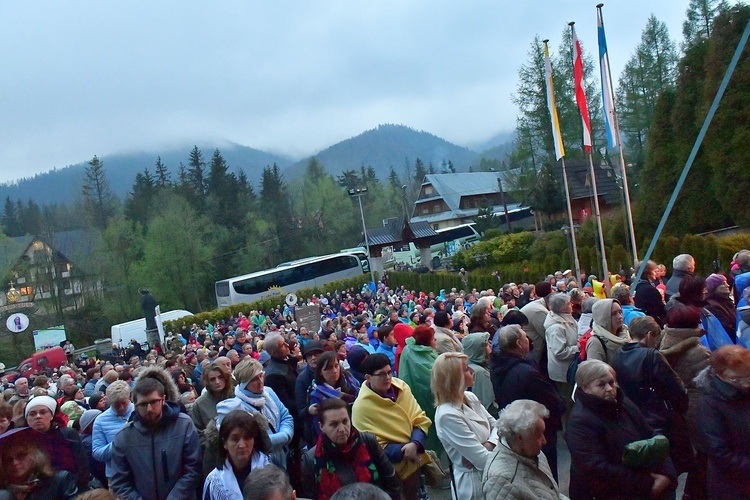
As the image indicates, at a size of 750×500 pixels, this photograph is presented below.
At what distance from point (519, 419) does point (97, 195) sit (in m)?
74.3

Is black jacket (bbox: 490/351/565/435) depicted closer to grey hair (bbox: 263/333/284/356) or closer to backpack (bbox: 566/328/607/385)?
backpack (bbox: 566/328/607/385)

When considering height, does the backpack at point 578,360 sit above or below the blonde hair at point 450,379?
below

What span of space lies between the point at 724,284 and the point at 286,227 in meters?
63.3

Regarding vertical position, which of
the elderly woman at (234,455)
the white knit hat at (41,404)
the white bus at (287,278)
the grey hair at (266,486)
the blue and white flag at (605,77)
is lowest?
the white bus at (287,278)

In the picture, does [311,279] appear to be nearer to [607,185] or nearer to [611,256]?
[607,185]

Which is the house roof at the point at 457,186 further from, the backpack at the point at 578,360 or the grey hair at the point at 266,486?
the grey hair at the point at 266,486

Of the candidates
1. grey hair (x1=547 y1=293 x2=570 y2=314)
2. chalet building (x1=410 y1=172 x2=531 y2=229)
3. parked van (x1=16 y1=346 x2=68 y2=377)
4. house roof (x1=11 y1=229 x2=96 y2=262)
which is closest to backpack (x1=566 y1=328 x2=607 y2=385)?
grey hair (x1=547 y1=293 x2=570 y2=314)

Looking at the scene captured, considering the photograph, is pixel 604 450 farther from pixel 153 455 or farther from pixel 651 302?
pixel 651 302

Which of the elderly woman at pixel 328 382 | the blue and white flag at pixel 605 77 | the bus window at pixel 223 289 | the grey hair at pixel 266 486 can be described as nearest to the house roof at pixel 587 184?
the blue and white flag at pixel 605 77

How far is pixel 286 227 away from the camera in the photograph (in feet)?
223

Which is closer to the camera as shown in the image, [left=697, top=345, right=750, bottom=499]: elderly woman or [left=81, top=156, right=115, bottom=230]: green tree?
[left=697, top=345, right=750, bottom=499]: elderly woman

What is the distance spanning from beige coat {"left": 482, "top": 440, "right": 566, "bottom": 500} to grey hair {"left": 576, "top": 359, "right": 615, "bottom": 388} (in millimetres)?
637

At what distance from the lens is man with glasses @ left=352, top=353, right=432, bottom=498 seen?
166 inches

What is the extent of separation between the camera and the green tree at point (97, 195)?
66375 millimetres
